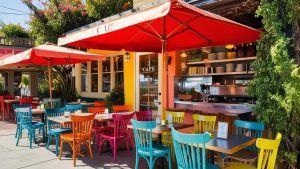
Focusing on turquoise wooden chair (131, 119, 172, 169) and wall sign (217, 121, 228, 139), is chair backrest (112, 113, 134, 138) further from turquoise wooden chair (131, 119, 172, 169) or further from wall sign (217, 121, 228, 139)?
wall sign (217, 121, 228, 139)

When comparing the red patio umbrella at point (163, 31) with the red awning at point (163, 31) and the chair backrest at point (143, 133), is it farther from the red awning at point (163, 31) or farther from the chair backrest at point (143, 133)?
the chair backrest at point (143, 133)

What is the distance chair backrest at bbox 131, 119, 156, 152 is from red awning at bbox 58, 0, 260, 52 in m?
1.55

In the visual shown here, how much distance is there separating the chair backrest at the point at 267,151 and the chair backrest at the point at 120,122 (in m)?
3.02

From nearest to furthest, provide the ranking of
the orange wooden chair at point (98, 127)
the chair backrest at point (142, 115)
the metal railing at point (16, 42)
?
the chair backrest at point (142, 115)
the orange wooden chair at point (98, 127)
the metal railing at point (16, 42)

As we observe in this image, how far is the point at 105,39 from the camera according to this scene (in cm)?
548

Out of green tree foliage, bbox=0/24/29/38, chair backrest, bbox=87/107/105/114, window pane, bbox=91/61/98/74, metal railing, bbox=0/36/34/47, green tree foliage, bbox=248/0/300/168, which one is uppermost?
green tree foliage, bbox=0/24/29/38

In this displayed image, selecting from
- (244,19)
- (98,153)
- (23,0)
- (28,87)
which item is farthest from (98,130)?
Result: (28,87)

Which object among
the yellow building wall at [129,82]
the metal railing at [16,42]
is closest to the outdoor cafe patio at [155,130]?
the yellow building wall at [129,82]

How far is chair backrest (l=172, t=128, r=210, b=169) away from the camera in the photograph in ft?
10.2

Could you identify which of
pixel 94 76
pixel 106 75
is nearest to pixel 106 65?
pixel 106 75

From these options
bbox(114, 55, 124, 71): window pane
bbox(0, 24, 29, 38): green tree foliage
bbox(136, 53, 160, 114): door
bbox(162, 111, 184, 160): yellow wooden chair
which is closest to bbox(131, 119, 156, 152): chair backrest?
bbox(162, 111, 184, 160): yellow wooden chair

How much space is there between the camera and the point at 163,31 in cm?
477

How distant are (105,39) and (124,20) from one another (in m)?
1.79

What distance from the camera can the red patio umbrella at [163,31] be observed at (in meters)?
3.49
